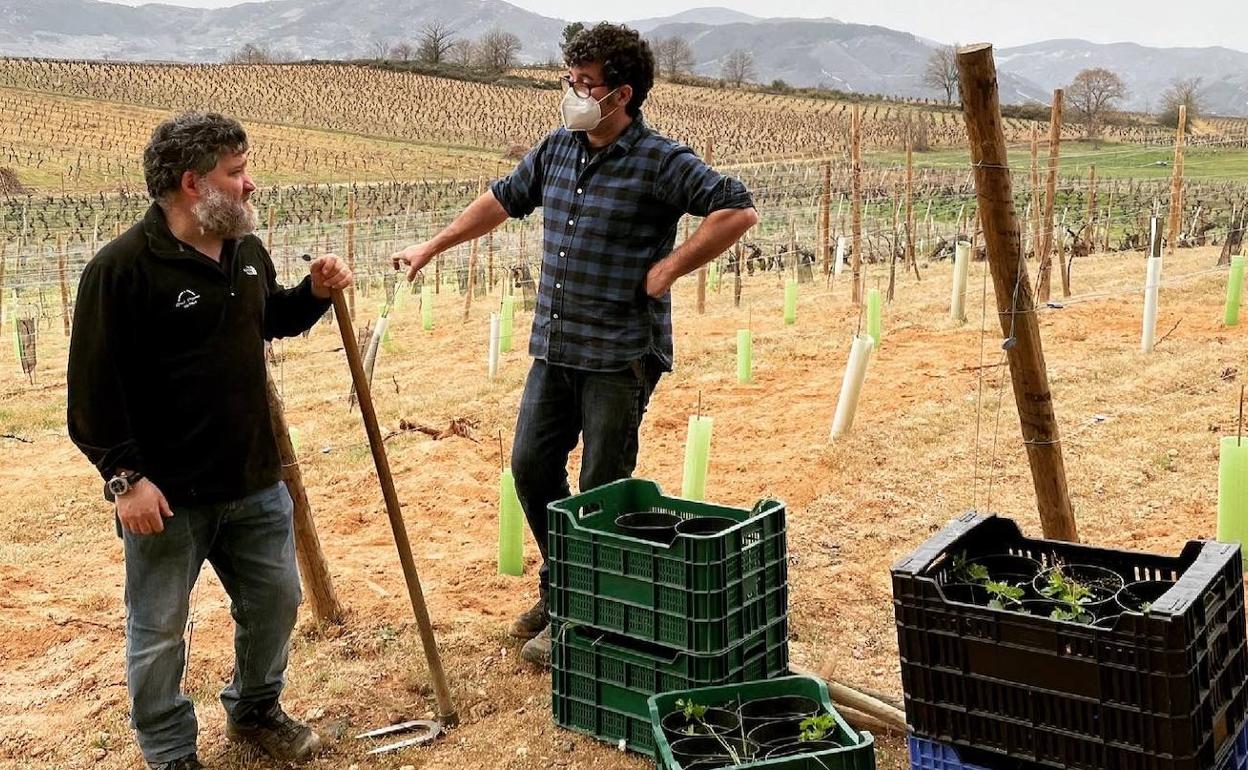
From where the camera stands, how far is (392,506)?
3.67 m

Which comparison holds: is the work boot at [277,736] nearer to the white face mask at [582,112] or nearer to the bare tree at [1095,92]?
the white face mask at [582,112]

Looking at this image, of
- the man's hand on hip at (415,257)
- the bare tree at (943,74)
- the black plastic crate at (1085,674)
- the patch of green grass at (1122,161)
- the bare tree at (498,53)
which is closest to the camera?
the black plastic crate at (1085,674)

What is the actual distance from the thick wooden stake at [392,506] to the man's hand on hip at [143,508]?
64 cm

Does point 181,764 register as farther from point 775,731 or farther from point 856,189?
point 856,189

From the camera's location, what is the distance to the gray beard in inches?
125

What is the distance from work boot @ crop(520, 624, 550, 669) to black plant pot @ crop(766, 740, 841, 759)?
1.41 meters

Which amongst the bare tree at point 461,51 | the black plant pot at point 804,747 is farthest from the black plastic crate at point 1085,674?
the bare tree at point 461,51

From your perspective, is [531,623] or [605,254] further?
[531,623]

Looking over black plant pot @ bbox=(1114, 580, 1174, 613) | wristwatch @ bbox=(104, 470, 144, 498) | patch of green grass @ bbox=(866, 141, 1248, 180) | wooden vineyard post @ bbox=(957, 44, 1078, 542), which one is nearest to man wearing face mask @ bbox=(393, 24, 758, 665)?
wooden vineyard post @ bbox=(957, 44, 1078, 542)

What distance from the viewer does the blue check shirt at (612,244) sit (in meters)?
3.82

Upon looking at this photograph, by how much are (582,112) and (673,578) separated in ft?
5.04

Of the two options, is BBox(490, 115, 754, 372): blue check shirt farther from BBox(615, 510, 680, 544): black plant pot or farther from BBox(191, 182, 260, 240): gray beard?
BBox(191, 182, 260, 240): gray beard

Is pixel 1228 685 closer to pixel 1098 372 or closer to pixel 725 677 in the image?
pixel 725 677

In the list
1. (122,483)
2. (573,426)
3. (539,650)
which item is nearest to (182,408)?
(122,483)
